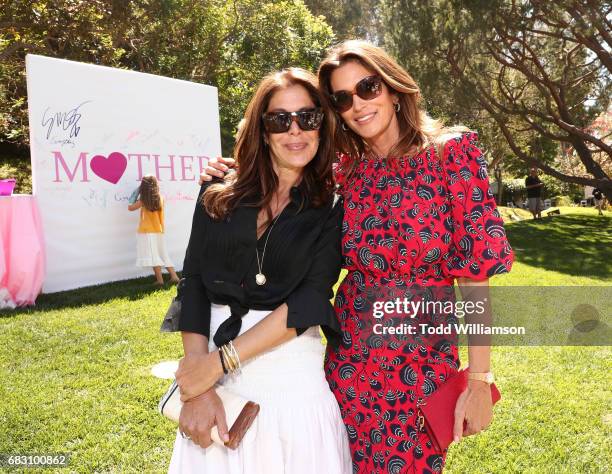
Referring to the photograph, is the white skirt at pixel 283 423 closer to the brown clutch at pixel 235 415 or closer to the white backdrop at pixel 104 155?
the brown clutch at pixel 235 415

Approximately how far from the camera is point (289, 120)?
1.98m

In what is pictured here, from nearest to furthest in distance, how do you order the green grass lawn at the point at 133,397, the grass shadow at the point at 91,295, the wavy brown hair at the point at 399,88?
the wavy brown hair at the point at 399,88 < the green grass lawn at the point at 133,397 < the grass shadow at the point at 91,295

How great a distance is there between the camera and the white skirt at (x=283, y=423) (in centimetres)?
178

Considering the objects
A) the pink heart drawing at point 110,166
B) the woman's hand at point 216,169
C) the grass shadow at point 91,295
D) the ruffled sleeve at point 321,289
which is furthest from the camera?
the pink heart drawing at point 110,166

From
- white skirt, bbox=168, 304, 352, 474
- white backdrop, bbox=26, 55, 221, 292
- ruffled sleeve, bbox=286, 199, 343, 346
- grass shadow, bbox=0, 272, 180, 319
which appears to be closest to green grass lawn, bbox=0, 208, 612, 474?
grass shadow, bbox=0, 272, 180, 319

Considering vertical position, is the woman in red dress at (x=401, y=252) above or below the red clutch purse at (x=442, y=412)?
above

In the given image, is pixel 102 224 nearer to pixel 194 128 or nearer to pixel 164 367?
pixel 194 128

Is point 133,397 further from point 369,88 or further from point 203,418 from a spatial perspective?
point 369,88

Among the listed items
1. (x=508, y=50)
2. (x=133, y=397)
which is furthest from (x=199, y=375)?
(x=508, y=50)

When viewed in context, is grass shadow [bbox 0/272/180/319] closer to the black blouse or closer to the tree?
the black blouse

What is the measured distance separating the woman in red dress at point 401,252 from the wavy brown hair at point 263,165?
95 millimetres

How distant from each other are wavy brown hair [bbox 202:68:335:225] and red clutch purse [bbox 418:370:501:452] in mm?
790

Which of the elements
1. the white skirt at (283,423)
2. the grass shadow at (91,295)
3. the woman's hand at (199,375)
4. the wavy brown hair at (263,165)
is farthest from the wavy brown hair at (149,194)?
the woman's hand at (199,375)

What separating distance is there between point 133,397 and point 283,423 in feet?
8.87
